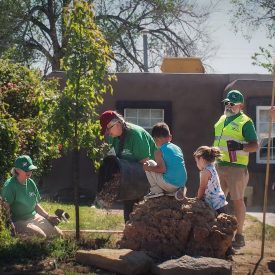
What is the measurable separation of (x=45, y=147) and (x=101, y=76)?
2200 mm

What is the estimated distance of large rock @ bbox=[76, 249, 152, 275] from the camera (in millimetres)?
5840

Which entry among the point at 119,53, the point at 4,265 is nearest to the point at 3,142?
the point at 4,265

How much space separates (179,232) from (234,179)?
1.47 m

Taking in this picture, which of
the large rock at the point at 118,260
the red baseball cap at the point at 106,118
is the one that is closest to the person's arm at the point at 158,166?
the red baseball cap at the point at 106,118

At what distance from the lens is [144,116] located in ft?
47.2

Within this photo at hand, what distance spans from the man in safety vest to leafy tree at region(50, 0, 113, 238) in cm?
157

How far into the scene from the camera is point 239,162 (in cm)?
766

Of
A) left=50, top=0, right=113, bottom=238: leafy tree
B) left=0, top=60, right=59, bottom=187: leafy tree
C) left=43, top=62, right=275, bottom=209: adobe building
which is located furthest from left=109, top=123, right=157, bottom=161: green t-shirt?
left=43, top=62, right=275, bottom=209: adobe building

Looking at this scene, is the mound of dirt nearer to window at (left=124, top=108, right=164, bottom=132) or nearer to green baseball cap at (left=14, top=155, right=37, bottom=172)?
green baseball cap at (left=14, top=155, right=37, bottom=172)

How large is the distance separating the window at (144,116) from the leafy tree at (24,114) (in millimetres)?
4834

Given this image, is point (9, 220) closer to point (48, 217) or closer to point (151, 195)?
point (48, 217)

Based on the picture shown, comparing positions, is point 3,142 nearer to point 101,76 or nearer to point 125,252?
point 101,76

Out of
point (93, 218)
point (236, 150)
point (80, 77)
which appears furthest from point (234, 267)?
point (93, 218)

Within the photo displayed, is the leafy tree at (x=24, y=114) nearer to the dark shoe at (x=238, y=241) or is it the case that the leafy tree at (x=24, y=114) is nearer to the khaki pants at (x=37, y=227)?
the khaki pants at (x=37, y=227)
